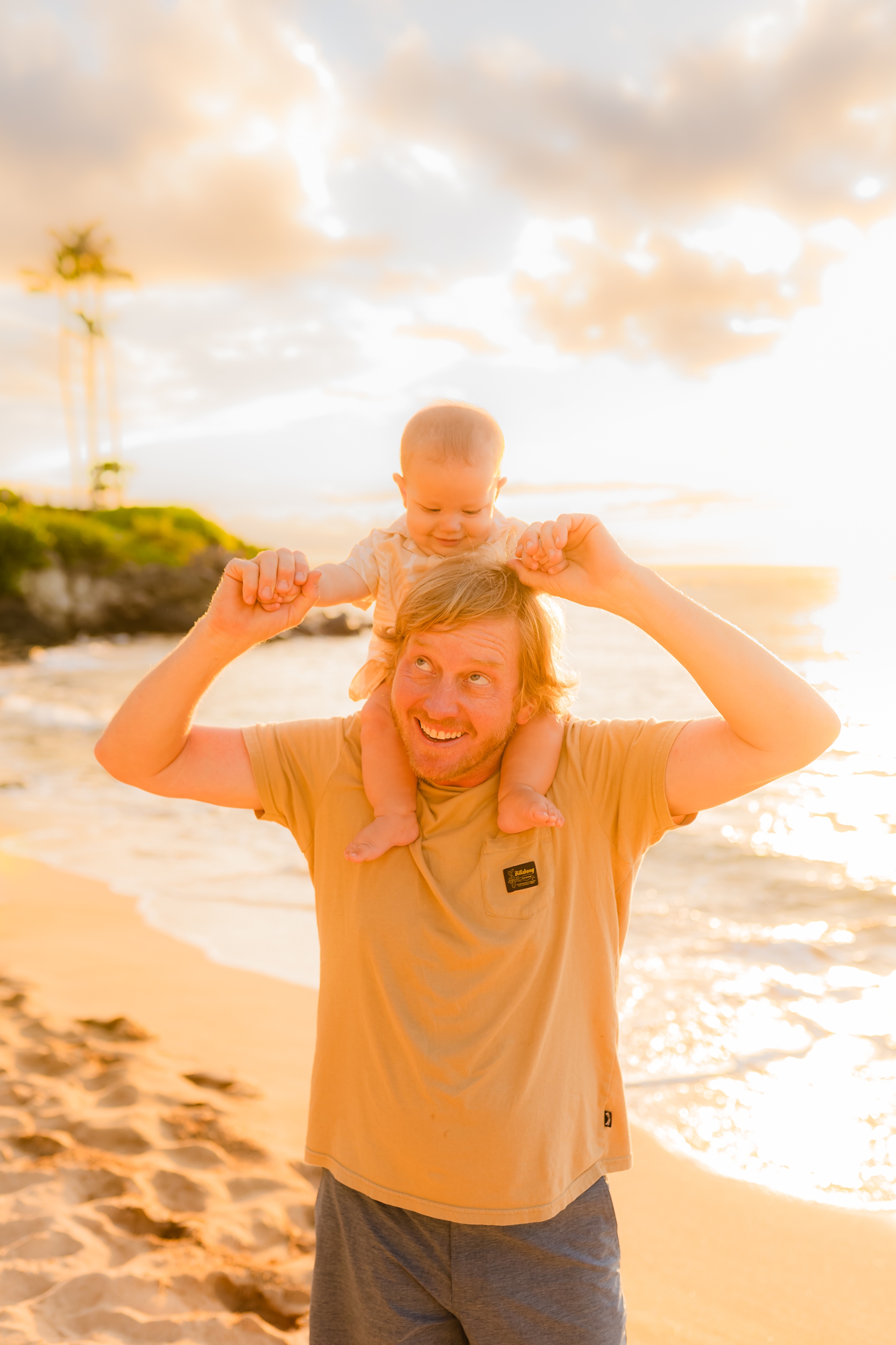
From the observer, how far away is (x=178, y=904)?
7.04m

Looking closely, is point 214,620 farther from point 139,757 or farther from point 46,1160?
point 46,1160

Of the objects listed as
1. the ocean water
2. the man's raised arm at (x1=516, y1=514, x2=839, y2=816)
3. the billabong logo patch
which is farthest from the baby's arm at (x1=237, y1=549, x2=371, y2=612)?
the ocean water

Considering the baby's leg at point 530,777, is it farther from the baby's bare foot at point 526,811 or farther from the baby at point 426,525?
the baby at point 426,525

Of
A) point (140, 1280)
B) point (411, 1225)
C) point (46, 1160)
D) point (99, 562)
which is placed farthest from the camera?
point (99, 562)

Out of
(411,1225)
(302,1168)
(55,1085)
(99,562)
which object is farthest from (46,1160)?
(99,562)

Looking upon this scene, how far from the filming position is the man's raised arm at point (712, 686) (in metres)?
2.03

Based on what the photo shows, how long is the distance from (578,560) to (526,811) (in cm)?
64

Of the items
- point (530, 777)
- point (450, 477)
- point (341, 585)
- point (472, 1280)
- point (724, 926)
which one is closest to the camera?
point (472, 1280)

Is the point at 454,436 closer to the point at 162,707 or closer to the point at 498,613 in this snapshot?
the point at 498,613

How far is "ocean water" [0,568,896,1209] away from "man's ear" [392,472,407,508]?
9.91ft

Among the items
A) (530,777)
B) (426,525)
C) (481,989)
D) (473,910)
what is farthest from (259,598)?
(426,525)

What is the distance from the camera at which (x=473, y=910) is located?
6.61ft

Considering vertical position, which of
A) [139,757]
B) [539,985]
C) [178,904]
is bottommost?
[178,904]

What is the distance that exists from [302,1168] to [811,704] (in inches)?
113
